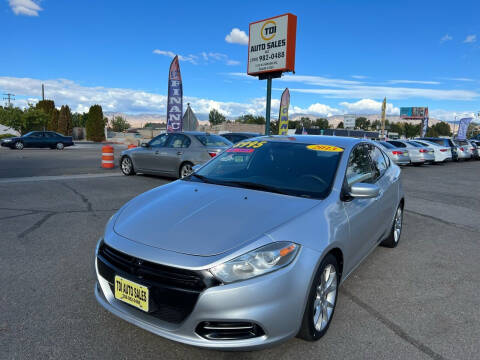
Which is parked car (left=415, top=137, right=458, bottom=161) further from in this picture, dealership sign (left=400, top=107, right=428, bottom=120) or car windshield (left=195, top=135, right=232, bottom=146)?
dealership sign (left=400, top=107, right=428, bottom=120)

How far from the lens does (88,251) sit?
4387mm

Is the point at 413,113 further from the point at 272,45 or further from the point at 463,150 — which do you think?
the point at 272,45

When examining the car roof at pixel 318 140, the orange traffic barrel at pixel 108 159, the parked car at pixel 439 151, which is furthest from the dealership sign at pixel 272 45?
the car roof at pixel 318 140

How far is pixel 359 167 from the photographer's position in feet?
12.2

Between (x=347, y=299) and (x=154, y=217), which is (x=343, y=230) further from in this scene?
(x=154, y=217)

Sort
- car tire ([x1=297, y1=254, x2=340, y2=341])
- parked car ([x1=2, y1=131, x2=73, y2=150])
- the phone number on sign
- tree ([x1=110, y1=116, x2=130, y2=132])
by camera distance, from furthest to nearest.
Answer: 1. tree ([x1=110, y1=116, x2=130, y2=132])
2. parked car ([x1=2, y1=131, x2=73, y2=150])
3. the phone number on sign
4. car tire ([x1=297, y1=254, x2=340, y2=341])

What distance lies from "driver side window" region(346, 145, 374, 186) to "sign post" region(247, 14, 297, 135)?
12870mm

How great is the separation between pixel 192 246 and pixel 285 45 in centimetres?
1601

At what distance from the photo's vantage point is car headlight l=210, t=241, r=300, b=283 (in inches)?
85.0

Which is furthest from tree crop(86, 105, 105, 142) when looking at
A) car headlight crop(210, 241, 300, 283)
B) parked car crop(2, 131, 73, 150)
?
car headlight crop(210, 241, 300, 283)

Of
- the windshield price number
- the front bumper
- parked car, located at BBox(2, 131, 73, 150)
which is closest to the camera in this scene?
the front bumper

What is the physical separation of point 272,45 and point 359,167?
14.8m

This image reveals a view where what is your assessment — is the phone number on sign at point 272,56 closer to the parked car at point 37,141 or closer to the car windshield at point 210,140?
the car windshield at point 210,140

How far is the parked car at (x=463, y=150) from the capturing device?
25.0 metres
